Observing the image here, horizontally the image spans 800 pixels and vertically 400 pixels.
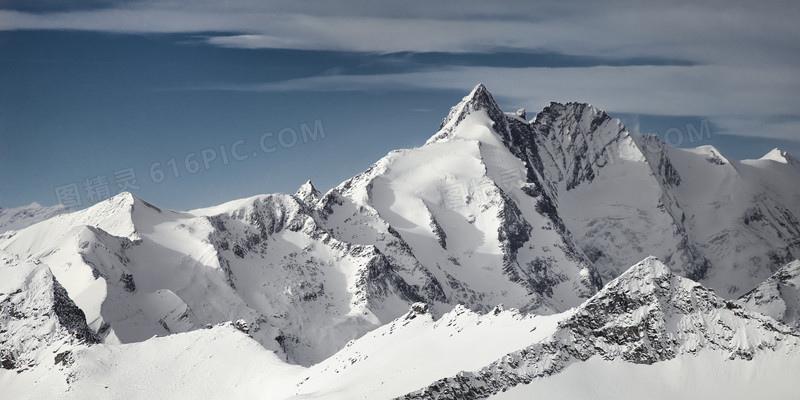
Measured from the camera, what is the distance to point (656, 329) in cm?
16725

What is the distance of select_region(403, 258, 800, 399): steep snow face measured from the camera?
165125 mm

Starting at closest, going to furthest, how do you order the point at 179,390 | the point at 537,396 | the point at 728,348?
the point at 537,396 → the point at 728,348 → the point at 179,390

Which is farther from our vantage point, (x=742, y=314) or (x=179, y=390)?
(x=179, y=390)

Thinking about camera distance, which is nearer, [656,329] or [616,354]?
[616,354]

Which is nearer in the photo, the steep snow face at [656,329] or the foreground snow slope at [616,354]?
the foreground snow slope at [616,354]

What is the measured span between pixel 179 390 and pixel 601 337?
82.7 m

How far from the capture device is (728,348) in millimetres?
166750

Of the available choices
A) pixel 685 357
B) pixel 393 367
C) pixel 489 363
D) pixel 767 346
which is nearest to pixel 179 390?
pixel 393 367

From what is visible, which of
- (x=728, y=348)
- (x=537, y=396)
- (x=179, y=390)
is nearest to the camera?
(x=537, y=396)

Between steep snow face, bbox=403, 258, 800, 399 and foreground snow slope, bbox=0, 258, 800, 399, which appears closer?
foreground snow slope, bbox=0, 258, 800, 399

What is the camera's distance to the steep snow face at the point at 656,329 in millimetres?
165125

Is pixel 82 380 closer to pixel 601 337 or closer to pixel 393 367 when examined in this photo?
pixel 393 367

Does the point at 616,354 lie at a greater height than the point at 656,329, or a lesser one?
lesser

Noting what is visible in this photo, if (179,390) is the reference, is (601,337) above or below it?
above
